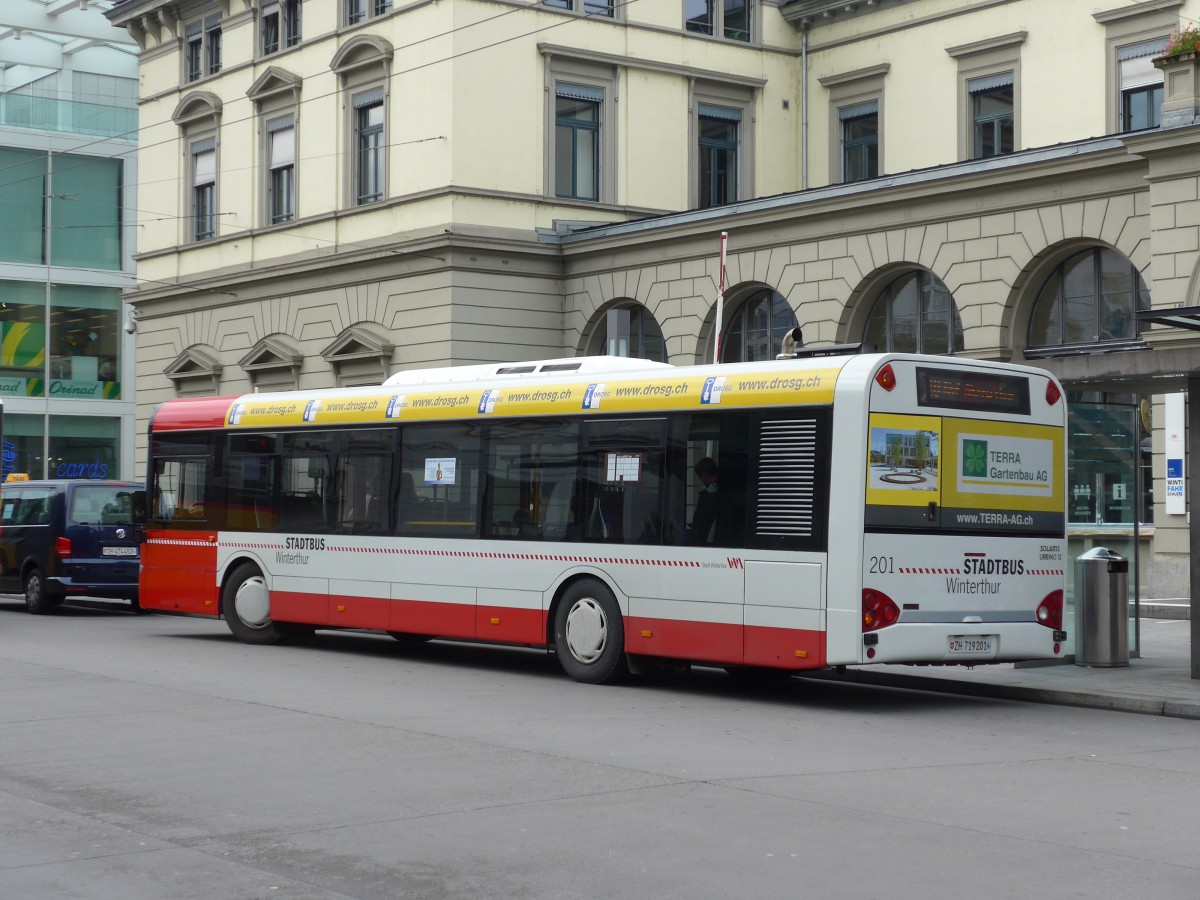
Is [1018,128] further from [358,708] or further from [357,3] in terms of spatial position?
[358,708]

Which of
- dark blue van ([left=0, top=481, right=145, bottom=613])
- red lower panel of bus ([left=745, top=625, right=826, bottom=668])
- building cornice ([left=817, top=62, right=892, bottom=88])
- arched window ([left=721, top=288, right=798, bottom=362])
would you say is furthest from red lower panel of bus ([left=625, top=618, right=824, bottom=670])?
building cornice ([left=817, top=62, right=892, bottom=88])

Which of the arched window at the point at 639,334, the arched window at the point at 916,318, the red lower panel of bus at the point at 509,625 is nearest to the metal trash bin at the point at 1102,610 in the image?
the red lower panel of bus at the point at 509,625

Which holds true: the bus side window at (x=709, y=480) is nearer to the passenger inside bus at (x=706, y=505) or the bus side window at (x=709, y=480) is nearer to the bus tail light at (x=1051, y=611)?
the passenger inside bus at (x=706, y=505)

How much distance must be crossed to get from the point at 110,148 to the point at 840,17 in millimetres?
24476

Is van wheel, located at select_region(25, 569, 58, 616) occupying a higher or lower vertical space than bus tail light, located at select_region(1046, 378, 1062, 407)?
lower

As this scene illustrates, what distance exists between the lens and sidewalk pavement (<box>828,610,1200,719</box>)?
540 inches

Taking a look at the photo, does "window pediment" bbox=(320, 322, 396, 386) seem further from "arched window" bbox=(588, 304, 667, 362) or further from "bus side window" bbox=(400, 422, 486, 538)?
"bus side window" bbox=(400, 422, 486, 538)

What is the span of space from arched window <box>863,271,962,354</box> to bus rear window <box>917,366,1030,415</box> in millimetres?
11709

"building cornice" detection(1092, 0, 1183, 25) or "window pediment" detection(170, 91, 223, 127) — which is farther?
"window pediment" detection(170, 91, 223, 127)

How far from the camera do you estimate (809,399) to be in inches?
526

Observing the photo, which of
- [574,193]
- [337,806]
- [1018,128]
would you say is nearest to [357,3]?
[574,193]

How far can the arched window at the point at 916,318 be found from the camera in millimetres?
26062

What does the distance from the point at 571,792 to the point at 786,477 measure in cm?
509

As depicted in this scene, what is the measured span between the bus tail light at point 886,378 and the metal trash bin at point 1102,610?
13.9 feet
